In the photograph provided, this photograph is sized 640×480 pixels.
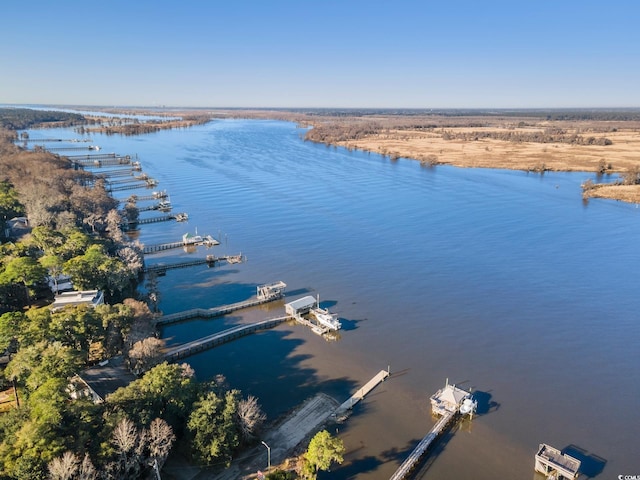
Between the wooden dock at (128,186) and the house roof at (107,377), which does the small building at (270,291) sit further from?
the wooden dock at (128,186)

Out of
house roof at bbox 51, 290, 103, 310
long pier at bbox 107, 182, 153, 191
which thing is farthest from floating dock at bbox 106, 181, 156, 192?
house roof at bbox 51, 290, 103, 310

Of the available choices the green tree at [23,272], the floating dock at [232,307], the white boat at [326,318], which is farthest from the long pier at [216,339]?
the green tree at [23,272]

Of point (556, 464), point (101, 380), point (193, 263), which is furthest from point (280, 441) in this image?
point (193, 263)

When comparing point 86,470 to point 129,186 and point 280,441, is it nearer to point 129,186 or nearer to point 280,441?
point 280,441

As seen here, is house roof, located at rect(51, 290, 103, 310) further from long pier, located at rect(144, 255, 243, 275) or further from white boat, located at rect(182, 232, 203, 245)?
white boat, located at rect(182, 232, 203, 245)

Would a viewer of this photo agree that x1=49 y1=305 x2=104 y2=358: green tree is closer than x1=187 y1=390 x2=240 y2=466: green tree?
No
